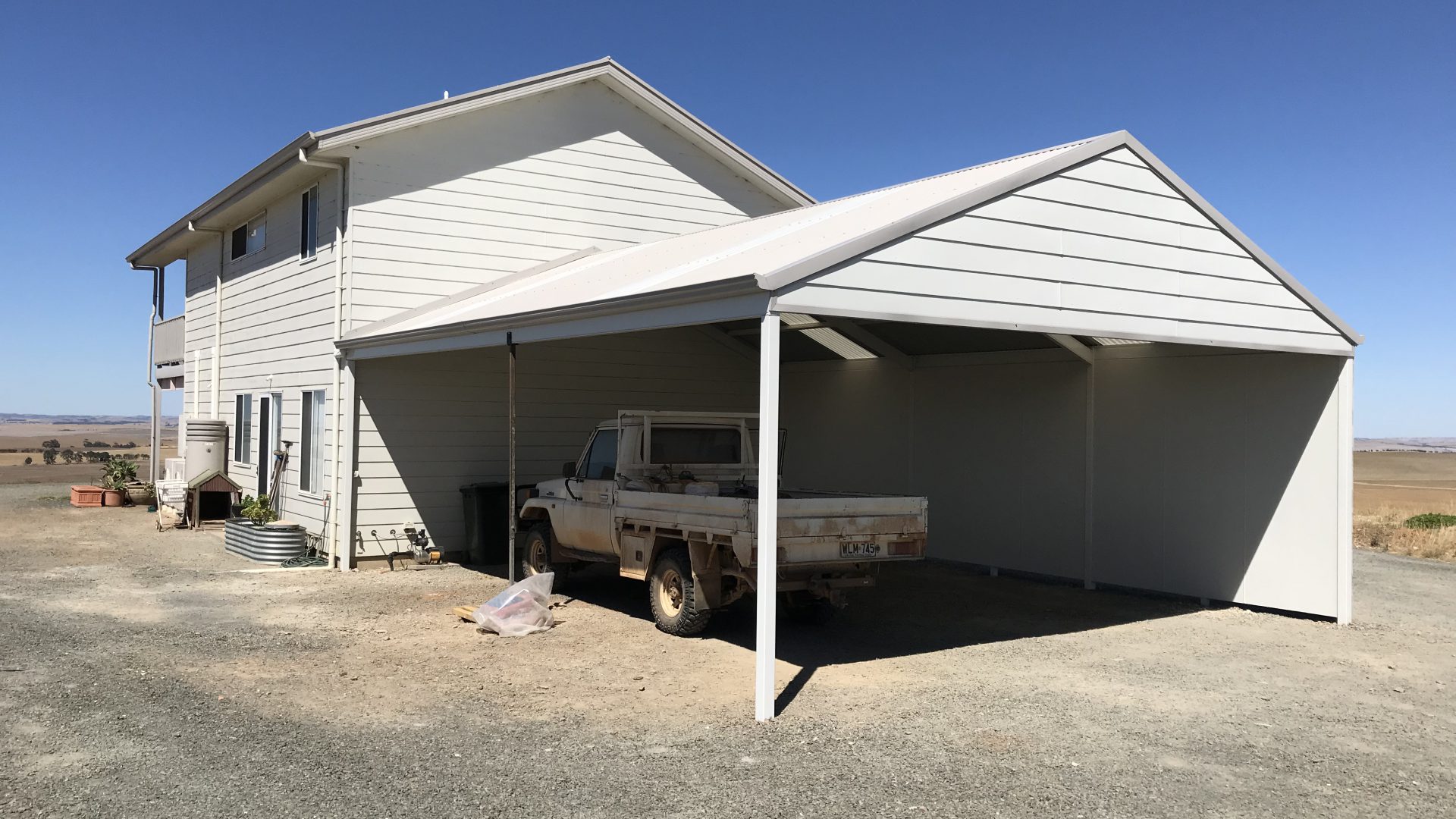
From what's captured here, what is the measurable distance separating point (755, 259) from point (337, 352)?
7258 mm

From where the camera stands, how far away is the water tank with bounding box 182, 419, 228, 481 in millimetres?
18156

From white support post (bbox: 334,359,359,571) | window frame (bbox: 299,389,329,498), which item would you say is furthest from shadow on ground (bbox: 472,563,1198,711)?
window frame (bbox: 299,389,329,498)

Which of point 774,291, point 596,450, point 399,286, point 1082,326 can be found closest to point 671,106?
point 399,286

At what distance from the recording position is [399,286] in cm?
1411

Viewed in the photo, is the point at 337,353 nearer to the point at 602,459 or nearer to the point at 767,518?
the point at 602,459

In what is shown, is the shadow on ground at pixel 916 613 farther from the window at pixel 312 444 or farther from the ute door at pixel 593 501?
the window at pixel 312 444

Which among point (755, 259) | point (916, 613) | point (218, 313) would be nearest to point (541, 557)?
point (916, 613)

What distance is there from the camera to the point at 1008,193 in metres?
8.62

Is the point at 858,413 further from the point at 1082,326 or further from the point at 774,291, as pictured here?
the point at 774,291

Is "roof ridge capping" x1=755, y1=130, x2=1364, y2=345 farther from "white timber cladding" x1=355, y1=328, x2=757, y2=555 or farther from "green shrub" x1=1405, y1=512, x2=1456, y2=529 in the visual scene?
"green shrub" x1=1405, y1=512, x2=1456, y2=529

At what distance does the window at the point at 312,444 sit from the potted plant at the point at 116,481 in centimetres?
897

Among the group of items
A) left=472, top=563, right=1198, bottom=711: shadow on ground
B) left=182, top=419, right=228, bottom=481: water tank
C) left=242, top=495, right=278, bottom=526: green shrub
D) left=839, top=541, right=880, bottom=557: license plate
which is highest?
left=182, top=419, right=228, bottom=481: water tank

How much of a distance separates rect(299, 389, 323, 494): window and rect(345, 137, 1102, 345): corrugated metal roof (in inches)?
65.0

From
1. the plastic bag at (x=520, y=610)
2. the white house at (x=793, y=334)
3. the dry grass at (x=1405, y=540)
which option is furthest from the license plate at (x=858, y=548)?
the dry grass at (x=1405, y=540)
